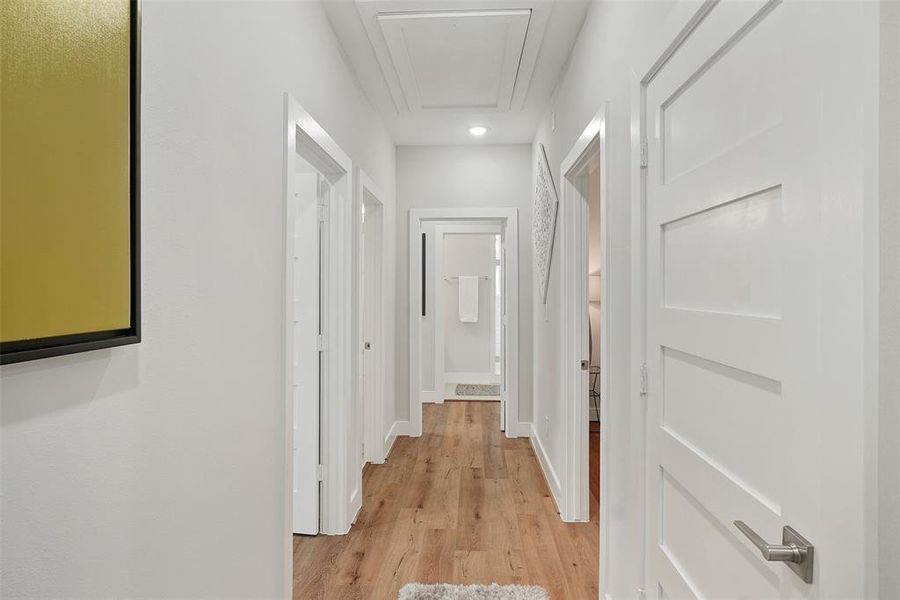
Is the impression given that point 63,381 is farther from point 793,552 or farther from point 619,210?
point 619,210

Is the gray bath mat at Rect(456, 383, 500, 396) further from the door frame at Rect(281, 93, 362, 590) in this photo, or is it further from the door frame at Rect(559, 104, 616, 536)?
the door frame at Rect(281, 93, 362, 590)

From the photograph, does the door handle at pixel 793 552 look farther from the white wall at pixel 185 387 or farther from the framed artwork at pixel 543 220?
the framed artwork at pixel 543 220

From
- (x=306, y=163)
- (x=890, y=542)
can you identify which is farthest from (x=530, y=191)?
(x=890, y=542)

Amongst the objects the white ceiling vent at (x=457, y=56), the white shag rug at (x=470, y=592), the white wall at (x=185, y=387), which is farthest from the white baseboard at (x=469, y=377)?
the white wall at (x=185, y=387)

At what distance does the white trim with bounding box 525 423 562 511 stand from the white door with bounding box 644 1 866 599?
1.67 meters

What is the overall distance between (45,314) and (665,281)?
1.35 metres

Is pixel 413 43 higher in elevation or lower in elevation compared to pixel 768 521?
higher

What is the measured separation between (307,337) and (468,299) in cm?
428

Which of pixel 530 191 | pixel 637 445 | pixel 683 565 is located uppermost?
pixel 530 191

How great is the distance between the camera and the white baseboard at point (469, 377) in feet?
22.7

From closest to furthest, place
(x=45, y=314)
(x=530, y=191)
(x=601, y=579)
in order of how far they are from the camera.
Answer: (x=45, y=314)
(x=601, y=579)
(x=530, y=191)

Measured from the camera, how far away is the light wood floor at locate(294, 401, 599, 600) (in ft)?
7.43

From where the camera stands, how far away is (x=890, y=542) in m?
0.64

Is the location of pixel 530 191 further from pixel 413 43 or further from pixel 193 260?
pixel 193 260
